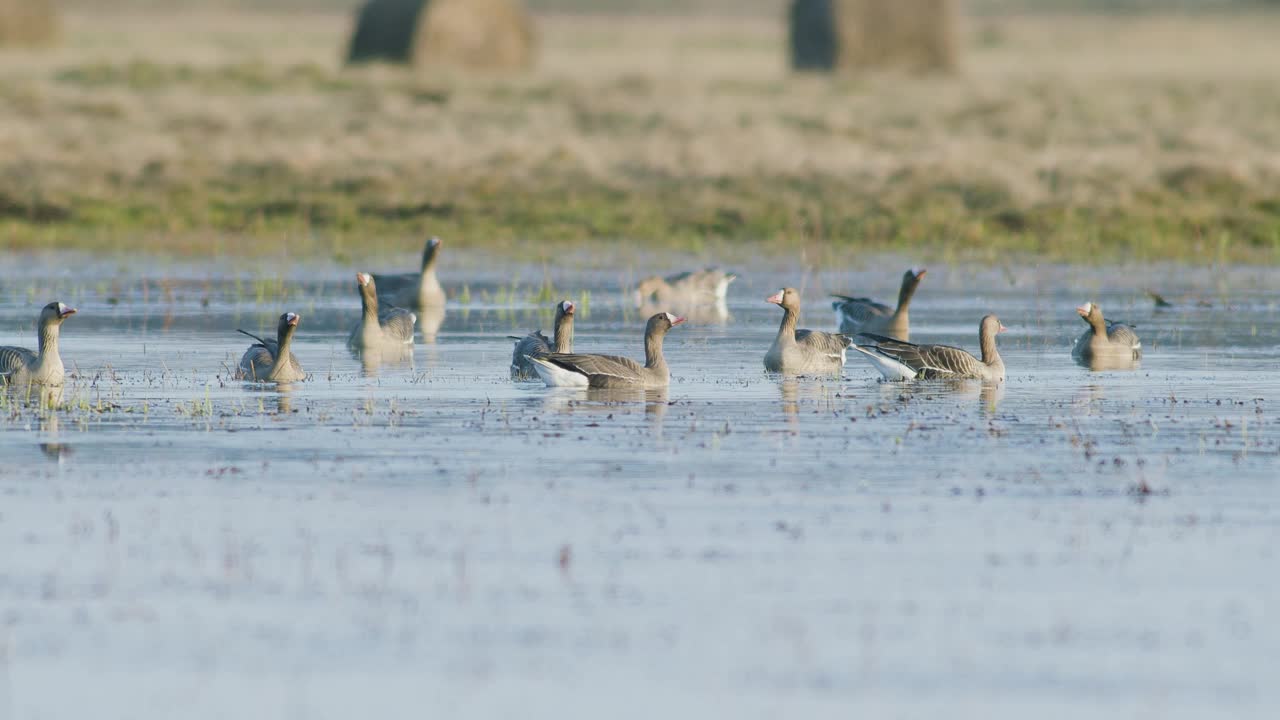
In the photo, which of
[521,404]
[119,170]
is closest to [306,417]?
[521,404]

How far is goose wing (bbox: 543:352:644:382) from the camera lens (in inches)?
702

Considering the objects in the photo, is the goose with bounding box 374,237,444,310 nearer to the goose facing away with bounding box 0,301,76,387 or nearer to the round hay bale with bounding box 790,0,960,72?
the goose facing away with bounding box 0,301,76,387

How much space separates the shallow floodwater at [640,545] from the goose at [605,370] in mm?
170

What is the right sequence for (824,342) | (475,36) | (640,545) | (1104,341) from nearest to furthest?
(640,545)
(824,342)
(1104,341)
(475,36)

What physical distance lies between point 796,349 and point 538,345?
2.23 metres

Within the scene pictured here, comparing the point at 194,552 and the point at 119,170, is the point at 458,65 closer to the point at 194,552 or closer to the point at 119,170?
the point at 119,170

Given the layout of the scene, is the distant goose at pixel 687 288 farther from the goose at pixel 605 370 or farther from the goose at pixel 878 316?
the goose at pixel 605 370

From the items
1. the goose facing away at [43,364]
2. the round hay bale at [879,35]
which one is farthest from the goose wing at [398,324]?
the round hay bale at [879,35]

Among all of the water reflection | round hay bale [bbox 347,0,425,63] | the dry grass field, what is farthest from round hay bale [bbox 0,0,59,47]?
the water reflection

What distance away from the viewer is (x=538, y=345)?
18734 millimetres

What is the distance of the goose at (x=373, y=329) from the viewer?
2103 cm

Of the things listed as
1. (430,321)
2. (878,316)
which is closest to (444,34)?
(430,321)

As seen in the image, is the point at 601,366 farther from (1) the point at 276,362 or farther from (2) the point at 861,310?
(2) the point at 861,310

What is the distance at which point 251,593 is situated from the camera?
1052 cm
